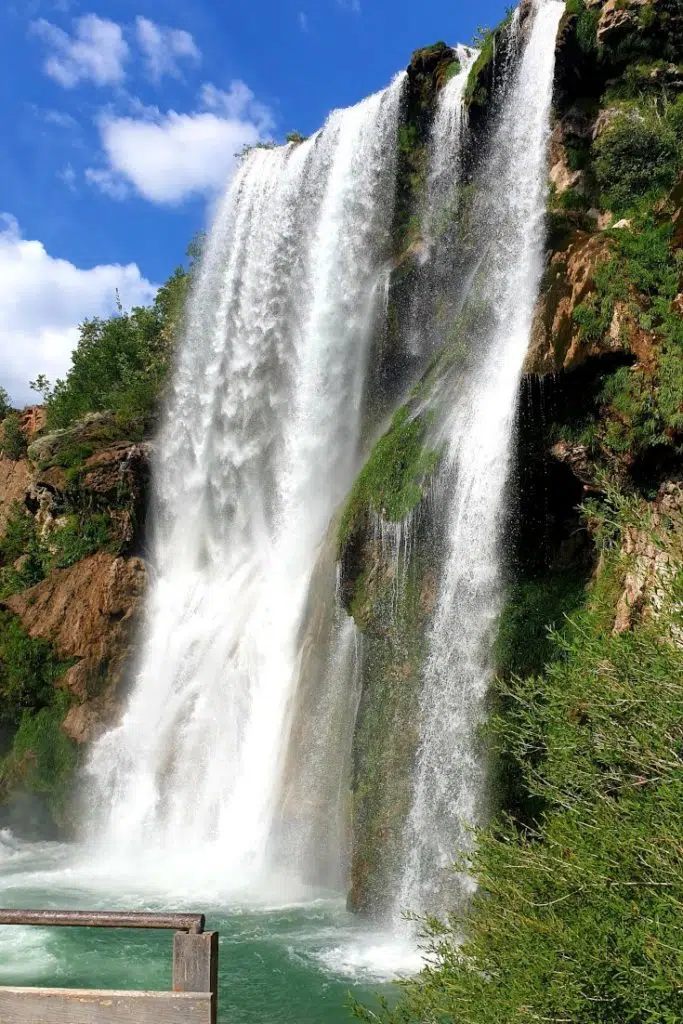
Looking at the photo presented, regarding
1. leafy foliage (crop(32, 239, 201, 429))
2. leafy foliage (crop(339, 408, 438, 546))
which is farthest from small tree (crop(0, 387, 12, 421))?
Answer: leafy foliage (crop(339, 408, 438, 546))

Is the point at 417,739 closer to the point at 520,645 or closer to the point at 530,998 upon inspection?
the point at 520,645

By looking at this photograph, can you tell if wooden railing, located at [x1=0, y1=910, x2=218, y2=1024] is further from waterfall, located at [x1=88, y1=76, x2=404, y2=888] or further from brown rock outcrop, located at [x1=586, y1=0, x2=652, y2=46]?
brown rock outcrop, located at [x1=586, y1=0, x2=652, y2=46]

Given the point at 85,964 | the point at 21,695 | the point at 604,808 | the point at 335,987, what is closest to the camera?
the point at 604,808

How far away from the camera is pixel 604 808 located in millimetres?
6410

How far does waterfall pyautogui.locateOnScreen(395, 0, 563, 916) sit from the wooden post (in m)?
6.93

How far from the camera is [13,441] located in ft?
114

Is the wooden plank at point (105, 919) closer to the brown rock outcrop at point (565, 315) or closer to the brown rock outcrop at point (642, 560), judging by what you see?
the brown rock outcrop at point (642, 560)

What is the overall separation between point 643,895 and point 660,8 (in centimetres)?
1834

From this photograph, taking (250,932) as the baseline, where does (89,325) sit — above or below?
above

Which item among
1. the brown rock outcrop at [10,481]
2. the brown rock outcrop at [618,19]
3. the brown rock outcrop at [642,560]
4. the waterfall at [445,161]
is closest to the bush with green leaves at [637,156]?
the brown rock outcrop at [618,19]

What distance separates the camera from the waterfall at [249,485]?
17906 millimetres

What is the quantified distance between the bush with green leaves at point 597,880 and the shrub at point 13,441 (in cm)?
3040

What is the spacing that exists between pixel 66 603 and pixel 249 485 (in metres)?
5.97

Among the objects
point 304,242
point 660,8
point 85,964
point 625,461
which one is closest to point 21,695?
point 85,964
